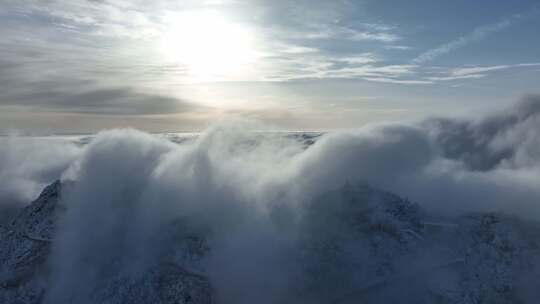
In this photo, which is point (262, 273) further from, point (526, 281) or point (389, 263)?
Result: point (526, 281)

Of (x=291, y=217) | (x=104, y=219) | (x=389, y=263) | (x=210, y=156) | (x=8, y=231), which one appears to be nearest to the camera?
A: (x=389, y=263)

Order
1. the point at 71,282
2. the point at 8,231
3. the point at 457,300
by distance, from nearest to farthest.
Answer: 1. the point at 457,300
2. the point at 71,282
3. the point at 8,231

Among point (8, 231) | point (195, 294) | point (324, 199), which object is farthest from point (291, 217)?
point (8, 231)

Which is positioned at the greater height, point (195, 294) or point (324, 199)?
point (324, 199)

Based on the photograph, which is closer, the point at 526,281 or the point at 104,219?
the point at 526,281

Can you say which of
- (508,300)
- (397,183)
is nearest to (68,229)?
(397,183)

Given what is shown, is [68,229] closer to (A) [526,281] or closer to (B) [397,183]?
(B) [397,183]

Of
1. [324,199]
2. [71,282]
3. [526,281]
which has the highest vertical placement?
[324,199]

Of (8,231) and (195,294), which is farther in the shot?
(8,231)

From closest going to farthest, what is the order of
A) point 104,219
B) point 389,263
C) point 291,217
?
1. point 389,263
2. point 291,217
3. point 104,219
